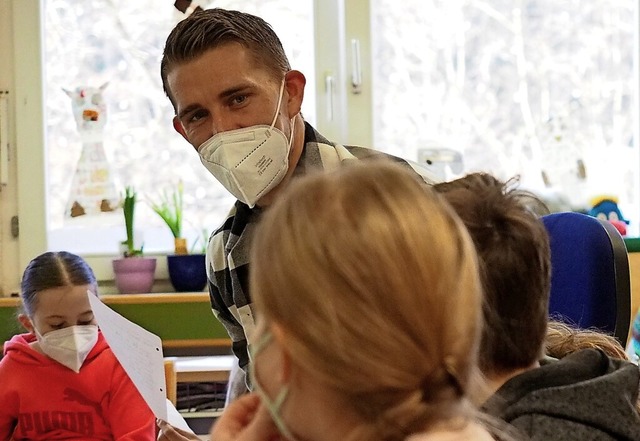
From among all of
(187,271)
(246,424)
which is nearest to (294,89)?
(246,424)

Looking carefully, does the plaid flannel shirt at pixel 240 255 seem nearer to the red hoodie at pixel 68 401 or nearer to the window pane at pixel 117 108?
the red hoodie at pixel 68 401

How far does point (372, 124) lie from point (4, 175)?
4.77ft

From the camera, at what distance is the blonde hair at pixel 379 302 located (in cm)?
65

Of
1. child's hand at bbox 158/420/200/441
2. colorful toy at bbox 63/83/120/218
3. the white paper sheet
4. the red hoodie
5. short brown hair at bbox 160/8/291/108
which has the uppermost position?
short brown hair at bbox 160/8/291/108

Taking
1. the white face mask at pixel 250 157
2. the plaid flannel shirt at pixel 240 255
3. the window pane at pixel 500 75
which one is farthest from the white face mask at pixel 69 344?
the window pane at pixel 500 75

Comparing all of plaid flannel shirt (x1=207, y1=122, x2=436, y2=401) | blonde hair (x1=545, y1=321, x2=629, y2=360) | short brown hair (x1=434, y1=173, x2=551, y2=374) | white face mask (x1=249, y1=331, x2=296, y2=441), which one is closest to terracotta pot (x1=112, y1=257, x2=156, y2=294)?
plaid flannel shirt (x1=207, y1=122, x2=436, y2=401)

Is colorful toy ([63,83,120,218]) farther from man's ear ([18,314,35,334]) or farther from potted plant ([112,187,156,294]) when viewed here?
man's ear ([18,314,35,334])

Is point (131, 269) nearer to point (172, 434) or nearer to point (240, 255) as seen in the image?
point (240, 255)

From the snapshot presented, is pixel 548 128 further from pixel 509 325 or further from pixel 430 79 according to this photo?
pixel 509 325

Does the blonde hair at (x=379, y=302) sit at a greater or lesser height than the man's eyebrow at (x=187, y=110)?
lesser

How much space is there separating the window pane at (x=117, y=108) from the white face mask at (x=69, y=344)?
1.15 meters

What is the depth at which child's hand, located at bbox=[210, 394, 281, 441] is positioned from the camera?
31.1 inches

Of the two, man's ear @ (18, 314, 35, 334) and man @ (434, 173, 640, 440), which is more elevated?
man @ (434, 173, 640, 440)

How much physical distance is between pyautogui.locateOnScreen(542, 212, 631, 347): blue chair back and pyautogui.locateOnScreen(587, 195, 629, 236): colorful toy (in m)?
1.52
